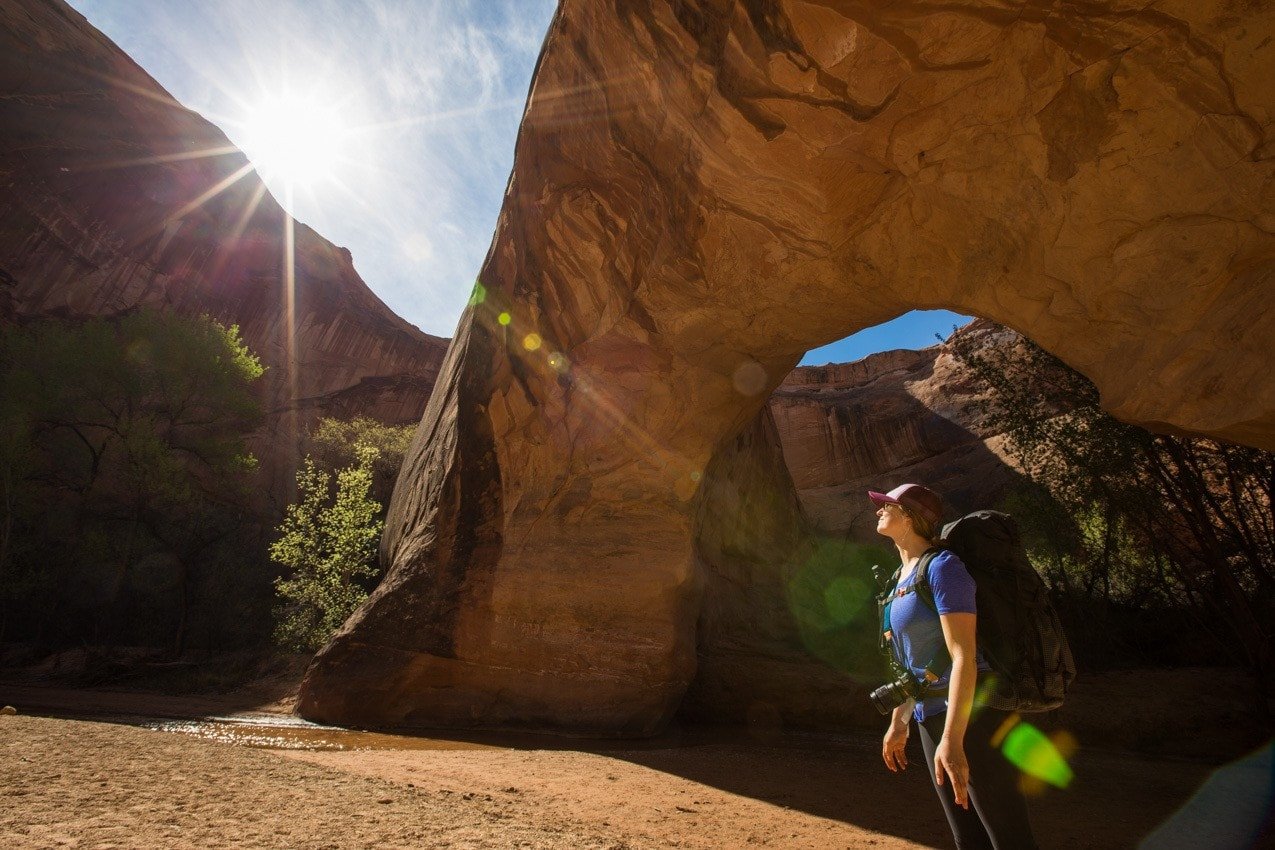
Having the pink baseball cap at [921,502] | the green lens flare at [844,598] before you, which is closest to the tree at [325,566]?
the green lens flare at [844,598]

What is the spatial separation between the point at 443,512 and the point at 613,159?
18.4ft

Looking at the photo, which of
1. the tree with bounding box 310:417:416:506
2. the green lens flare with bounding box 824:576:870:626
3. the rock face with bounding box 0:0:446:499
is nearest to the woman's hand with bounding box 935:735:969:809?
the green lens flare with bounding box 824:576:870:626

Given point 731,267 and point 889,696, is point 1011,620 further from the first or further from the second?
point 731,267

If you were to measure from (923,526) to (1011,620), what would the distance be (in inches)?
16.8

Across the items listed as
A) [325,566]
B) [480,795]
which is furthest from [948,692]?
[325,566]

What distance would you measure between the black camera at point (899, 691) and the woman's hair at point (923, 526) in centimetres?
48

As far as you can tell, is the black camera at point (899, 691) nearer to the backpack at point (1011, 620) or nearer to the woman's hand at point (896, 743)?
the woman's hand at point (896, 743)

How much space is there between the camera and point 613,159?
8039mm

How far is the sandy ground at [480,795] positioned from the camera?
7.67 feet

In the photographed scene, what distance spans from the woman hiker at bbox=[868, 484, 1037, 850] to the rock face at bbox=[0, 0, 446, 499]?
28.6 meters

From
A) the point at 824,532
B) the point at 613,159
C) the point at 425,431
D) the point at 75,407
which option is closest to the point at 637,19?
the point at 613,159

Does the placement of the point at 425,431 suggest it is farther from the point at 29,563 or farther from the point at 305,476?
the point at 29,563

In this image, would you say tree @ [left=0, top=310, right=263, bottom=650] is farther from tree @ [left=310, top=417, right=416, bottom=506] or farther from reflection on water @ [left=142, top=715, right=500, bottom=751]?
reflection on water @ [left=142, top=715, right=500, bottom=751]

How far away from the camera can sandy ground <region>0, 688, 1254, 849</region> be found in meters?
2.34
